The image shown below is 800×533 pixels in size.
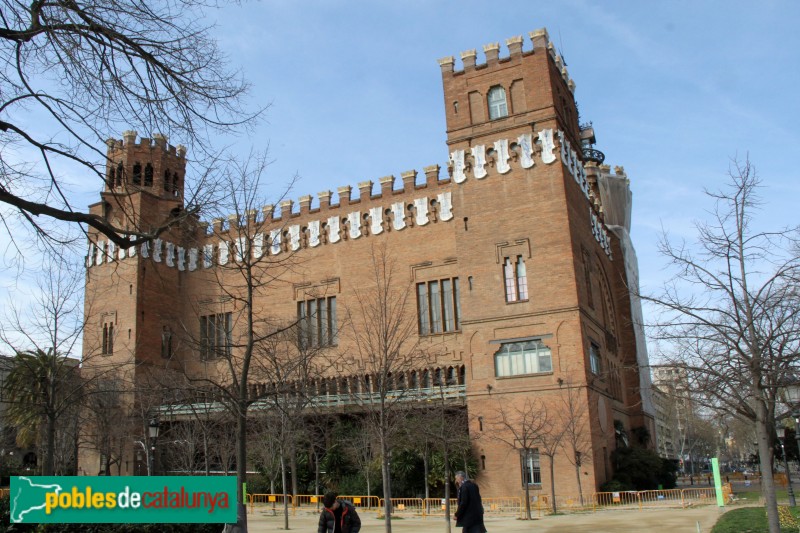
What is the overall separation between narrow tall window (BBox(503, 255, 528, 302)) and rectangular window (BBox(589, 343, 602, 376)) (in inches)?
148

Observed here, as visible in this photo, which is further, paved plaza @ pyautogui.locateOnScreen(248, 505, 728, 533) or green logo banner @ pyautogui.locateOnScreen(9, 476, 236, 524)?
paved plaza @ pyautogui.locateOnScreen(248, 505, 728, 533)

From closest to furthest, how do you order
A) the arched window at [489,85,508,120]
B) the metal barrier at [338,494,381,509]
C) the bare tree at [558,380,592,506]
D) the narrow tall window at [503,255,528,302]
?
the bare tree at [558,380,592,506], the metal barrier at [338,494,381,509], the narrow tall window at [503,255,528,302], the arched window at [489,85,508,120]

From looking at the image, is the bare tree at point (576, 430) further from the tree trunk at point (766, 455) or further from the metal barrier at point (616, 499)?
the tree trunk at point (766, 455)

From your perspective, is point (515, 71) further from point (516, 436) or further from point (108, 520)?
point (108, 520)

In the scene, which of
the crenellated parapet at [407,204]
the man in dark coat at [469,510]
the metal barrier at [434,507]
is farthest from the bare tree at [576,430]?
the man in dark coat at [469,510]

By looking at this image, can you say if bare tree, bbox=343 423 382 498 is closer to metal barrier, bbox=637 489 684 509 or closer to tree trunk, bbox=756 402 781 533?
metal barrier, bbox=637 489 684 509

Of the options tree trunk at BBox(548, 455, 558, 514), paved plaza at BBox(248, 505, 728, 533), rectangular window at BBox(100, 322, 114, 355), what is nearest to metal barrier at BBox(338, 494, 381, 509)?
paved plaza at BBox(248, 505, 728, 533)

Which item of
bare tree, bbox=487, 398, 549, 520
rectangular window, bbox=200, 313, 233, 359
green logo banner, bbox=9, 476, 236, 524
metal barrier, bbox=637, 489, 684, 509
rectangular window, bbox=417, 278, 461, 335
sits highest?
rectangular window, bbox=417, 278, 461, 335

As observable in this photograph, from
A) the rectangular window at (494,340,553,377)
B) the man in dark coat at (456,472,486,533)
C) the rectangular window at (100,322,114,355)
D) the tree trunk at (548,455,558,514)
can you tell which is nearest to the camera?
the man in dark coat at (456,472,486,533)

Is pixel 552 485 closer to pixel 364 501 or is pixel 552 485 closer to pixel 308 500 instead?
pixel 364 501

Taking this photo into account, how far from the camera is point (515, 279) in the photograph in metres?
31.4

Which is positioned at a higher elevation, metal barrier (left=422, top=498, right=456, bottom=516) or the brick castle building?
the brick castle building

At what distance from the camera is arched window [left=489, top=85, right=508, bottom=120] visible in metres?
33.3

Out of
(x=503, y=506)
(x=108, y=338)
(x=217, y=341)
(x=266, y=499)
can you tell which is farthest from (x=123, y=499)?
(x=108, y=338)
